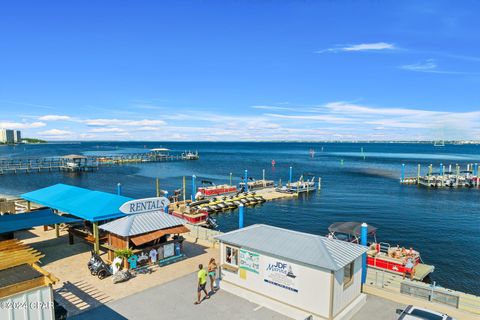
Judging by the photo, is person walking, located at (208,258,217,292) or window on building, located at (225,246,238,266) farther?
window on building, located at (225,246,238,266)

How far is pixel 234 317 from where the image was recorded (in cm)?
1248

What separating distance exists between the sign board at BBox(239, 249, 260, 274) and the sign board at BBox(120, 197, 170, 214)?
6.97 metres

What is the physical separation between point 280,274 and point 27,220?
14170 mm

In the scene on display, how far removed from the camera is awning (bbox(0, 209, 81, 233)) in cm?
1705

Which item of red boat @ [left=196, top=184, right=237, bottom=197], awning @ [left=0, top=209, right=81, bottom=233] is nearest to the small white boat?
red boat @ [left=196, top=184, right=237, bottom=197]

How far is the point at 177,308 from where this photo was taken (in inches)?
516

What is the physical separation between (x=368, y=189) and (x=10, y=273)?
6070cm

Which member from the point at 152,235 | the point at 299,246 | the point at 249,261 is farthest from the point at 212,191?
the point at 299,246

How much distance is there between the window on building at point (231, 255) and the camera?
48.1ft

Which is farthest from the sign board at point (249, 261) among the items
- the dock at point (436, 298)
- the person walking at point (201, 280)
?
the dock at point (436, 298)

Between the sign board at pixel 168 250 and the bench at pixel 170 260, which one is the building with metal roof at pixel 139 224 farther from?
the bench at pixel 170 260

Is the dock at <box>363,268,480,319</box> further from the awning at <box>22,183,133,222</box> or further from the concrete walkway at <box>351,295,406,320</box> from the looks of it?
the awning at <box>22,183,133,222</box>

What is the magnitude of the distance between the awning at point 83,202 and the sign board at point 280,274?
31.4 ft

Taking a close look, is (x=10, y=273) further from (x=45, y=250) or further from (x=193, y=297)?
(x=45, y=250)
